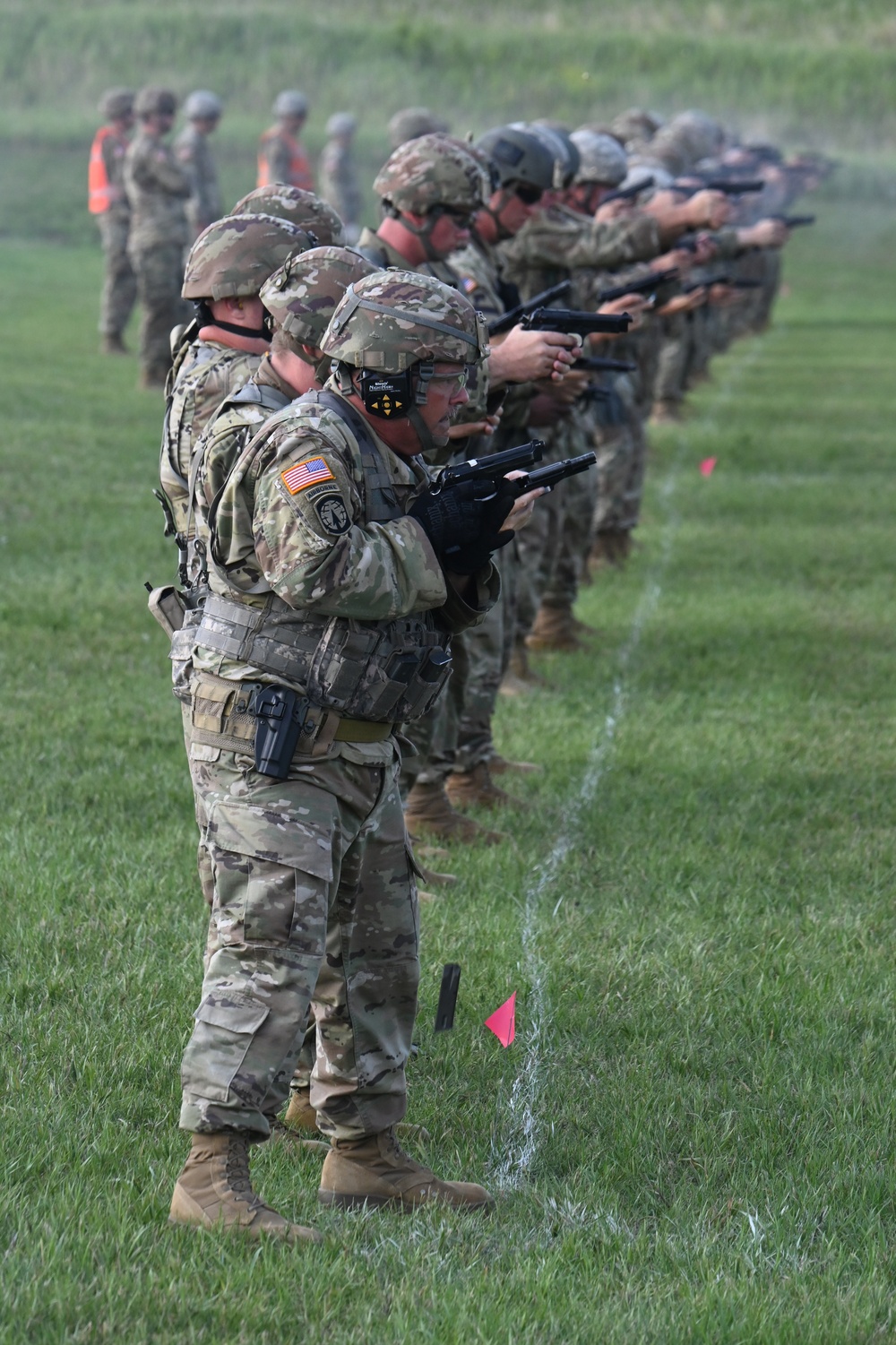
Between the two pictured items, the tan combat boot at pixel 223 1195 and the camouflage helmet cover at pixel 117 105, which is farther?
the camouflage helmet cover at pixel 117 105

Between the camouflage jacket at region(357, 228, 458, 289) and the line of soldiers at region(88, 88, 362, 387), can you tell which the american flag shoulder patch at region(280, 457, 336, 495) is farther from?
the line of soldiers at region(88, 88, 362, 387)

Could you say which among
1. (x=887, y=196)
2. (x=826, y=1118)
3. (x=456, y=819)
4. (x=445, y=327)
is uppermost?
(x=445, y=327)

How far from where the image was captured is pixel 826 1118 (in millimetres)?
4840

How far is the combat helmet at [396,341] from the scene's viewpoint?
157 inches

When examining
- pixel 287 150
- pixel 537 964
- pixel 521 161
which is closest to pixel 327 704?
pixel 537 964

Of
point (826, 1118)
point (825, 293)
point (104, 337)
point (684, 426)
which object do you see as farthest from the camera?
point (825, 293)

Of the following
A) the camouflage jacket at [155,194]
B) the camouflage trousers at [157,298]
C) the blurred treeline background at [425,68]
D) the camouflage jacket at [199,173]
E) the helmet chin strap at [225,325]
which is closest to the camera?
the helmet chin strap at [225,325]

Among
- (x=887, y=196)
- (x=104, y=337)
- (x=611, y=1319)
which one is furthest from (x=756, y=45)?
(x=611, y=1319)

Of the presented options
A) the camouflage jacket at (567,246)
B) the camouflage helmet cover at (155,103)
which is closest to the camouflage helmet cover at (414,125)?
the camouflage helmet cover at (155,103)

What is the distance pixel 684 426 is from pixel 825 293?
875 inches

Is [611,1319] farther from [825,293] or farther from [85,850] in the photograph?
[825,293]

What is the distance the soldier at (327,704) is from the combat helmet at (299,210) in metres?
1.52

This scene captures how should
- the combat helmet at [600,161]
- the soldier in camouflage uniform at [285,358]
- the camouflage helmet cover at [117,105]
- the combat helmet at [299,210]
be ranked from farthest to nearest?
the camouflage helmet cover at [117,105]
the combat helmet at [600,161]
the combat helmet at [299,210]
the soldier in camouflage uniform at [285,358]

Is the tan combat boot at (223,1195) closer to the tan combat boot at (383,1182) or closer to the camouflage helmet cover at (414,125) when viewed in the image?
the tan combat boot at (383,1182)
